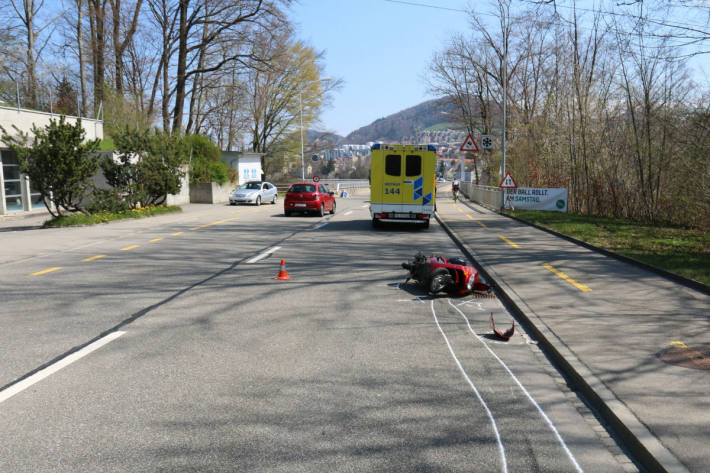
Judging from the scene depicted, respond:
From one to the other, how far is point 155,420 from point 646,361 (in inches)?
166

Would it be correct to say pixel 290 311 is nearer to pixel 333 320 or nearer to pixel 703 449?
pixel 333 320

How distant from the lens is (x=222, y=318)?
7.23 m

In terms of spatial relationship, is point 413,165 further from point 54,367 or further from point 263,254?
point 54,367

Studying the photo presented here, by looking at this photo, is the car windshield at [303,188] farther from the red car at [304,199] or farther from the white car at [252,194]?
the white car at [252,194]

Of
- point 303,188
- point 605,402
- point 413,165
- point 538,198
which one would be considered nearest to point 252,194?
point 303,188

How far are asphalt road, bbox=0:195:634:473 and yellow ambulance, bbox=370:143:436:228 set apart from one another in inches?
393

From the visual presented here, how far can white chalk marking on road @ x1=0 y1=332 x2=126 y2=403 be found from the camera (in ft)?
15.3

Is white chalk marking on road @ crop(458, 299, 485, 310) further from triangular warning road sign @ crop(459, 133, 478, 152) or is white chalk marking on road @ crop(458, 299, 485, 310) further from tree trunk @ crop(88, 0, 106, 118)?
tree trunk @ crop(88, 0, 106, 118)

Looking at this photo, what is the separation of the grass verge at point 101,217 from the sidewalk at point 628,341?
55.2 feet

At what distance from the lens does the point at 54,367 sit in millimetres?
5285

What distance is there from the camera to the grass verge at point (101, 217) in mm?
21922

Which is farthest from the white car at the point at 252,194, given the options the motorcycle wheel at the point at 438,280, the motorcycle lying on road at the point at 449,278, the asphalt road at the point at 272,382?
the motorcycle wheel at the point at 438,280

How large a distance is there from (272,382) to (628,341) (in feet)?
11.9

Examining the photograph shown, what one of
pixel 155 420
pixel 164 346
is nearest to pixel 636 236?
pixel 164 346
